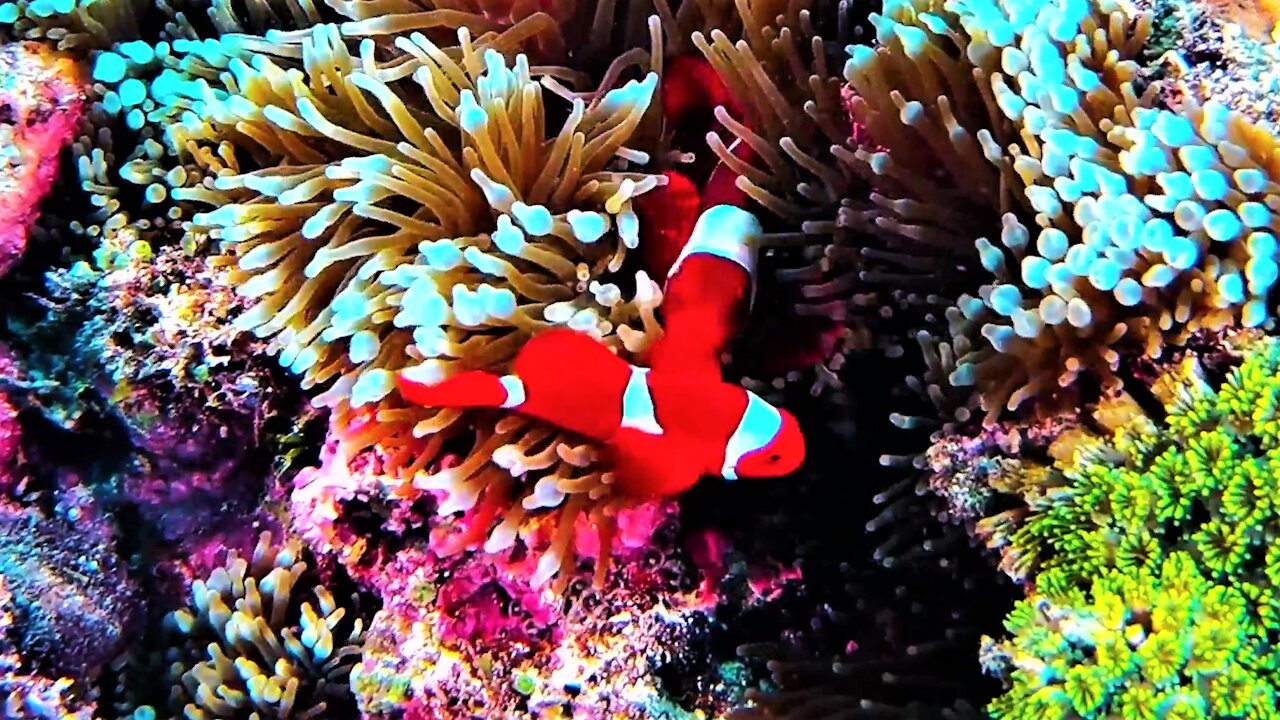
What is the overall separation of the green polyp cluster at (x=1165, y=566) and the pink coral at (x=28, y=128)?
2.07 metres

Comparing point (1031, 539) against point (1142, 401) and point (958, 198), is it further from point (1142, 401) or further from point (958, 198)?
point (958, 198)

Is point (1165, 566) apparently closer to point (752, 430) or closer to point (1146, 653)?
point (1146, 653)

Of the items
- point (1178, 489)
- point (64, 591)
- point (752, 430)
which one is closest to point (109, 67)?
point (64, 591)

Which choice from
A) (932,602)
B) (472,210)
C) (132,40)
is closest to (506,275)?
(472,210)

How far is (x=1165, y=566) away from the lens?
1.31m

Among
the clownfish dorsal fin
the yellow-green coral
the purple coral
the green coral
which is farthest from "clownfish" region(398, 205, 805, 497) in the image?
the purple coral

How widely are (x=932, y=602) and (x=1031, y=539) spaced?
296mm

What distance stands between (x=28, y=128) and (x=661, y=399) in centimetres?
154

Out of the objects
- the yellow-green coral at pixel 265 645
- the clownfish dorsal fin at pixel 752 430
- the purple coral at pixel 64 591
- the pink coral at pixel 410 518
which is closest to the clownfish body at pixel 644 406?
the clownfish dorsal fin at pixel 752 430

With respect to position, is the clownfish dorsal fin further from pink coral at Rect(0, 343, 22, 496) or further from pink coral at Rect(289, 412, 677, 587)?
pink coral at Rect(0, 343, 22, 496)

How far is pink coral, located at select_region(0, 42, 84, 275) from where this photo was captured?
2145 millimetres

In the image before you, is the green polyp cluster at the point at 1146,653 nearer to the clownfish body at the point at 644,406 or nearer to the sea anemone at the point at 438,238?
the clownfish body at the point at 644,406

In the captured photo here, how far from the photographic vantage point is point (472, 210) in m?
1.88

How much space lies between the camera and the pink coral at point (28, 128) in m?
2.14
